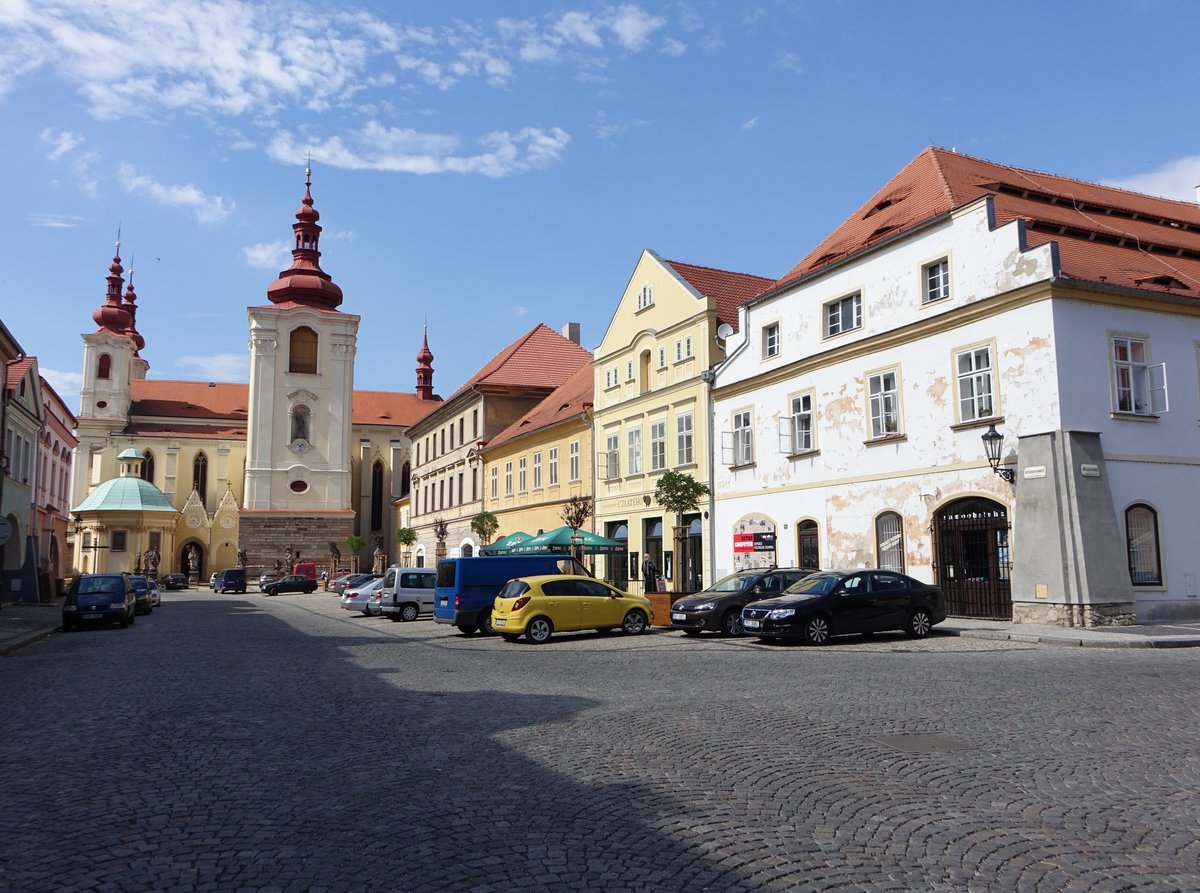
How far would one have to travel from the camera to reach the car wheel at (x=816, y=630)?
766 inches

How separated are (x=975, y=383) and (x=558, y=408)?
25.8 metres

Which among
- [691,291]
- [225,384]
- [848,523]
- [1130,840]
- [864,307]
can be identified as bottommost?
[1130,840]

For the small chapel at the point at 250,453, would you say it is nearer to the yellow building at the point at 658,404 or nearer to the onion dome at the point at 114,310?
the onion dome at the point at 114,310

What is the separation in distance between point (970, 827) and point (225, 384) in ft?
359

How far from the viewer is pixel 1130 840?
227 inches

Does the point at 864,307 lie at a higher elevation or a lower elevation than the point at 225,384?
lower

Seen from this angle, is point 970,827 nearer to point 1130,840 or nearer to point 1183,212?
point 1130,840

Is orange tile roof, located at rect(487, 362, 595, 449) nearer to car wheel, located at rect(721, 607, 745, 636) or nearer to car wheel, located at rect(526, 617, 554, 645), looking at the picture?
car wheel, located at rect(526, 617, 554, 645)

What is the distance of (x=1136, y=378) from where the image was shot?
72.2 ft

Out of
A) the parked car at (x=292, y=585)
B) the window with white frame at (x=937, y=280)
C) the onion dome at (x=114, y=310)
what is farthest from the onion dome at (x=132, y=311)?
the window with white frame at (x=937, y=280)

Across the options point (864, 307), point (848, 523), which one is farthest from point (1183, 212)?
point (848, 523)

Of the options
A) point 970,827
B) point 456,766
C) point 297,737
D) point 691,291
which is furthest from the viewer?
point 691,291

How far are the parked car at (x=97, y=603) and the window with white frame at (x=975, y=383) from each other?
23.8m

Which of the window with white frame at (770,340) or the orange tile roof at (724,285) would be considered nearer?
the window with white frame at (770,340)
